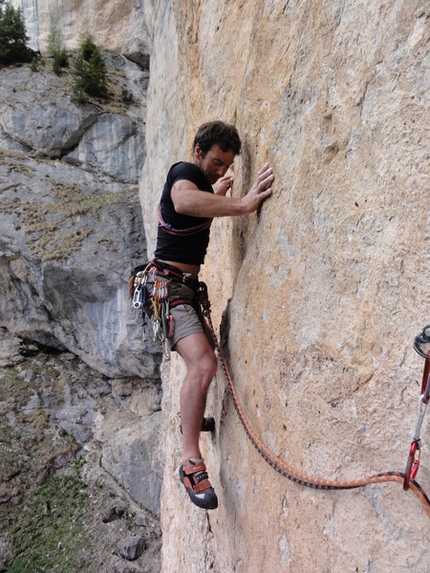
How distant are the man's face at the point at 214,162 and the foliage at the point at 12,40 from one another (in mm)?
17183

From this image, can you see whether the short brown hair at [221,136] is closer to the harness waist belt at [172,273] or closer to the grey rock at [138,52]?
the harness waist belt at [172,273]

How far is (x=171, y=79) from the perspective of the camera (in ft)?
26.0

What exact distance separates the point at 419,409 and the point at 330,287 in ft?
1.83

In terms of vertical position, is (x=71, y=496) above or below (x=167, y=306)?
below

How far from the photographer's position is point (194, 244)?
2.97m

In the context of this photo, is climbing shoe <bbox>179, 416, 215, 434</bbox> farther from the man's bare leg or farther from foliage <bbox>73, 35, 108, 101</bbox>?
foliage <bbox>73, 35, 108, 101</bbox>

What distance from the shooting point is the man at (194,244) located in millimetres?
2320

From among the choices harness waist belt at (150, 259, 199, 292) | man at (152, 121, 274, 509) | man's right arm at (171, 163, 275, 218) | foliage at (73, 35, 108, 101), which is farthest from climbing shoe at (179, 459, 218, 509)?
foliage at (73, 35, 108, 101)

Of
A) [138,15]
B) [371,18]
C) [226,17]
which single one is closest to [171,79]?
[226,17]

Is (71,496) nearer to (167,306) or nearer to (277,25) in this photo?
(167,306)

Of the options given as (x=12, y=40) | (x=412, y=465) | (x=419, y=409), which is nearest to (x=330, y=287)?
(x=419, y=409)

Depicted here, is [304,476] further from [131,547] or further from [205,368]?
[131,547]

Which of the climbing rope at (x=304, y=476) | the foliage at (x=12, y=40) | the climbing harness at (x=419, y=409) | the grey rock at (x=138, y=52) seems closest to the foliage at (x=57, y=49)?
the foliage at (x=12, y=40)

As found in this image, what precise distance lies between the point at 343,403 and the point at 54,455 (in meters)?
10.3
